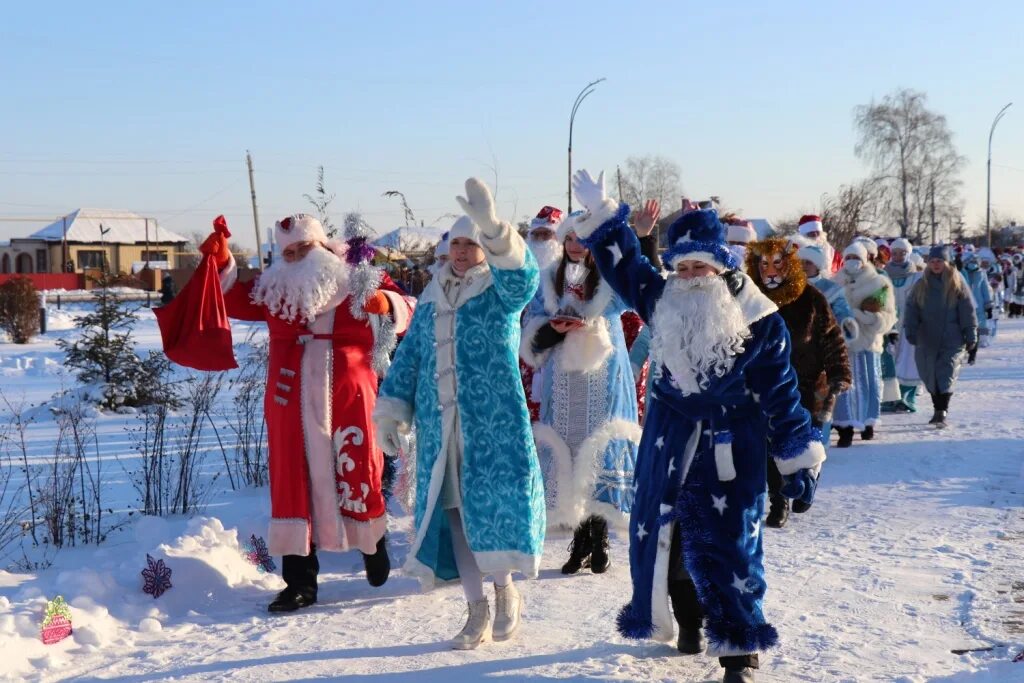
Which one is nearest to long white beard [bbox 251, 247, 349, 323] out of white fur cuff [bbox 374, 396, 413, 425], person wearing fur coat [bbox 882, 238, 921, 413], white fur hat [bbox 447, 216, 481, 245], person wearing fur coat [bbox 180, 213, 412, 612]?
person wearing fur coat [bbox 180, 213, 412, 612]

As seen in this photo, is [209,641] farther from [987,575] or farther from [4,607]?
[987,575]

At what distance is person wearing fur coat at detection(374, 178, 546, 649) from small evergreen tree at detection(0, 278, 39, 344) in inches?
764

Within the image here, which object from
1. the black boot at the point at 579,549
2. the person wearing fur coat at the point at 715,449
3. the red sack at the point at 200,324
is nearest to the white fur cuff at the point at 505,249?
the person wearing fur coat at the point at 715,449

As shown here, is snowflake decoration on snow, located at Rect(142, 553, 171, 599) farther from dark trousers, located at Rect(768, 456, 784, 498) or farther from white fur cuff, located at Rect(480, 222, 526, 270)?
dark trousers, located at Rect(768, 456, 784, 498)

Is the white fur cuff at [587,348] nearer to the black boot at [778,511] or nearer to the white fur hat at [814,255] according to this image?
the black boot at [778,511]

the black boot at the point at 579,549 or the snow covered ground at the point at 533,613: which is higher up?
the black boot at the point at 579,549

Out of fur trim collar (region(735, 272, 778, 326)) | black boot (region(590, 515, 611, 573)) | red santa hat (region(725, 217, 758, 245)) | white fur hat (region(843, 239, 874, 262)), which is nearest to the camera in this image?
fur trim collar (region(735, 272, 778, 326))

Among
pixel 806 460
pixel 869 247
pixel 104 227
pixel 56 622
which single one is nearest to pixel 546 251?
pixel 806 460

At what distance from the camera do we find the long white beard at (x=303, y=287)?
600 cm

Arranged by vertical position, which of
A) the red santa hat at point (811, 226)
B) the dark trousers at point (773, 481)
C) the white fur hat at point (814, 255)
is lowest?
the dark trousers at point (773, 481)

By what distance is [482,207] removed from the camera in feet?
16.4

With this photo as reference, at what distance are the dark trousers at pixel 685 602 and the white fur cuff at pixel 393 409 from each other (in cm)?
143

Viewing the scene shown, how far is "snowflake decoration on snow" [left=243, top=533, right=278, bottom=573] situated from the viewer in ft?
21.0

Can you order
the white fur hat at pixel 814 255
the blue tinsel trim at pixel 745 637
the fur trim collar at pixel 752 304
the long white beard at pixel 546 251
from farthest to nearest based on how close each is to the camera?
the white fur hat at pixel 814 255 → the long white beard at pixel 546 251 → the fur trim collar at pixel 752 304 → the blue tinsel trim at pixel 745 637
